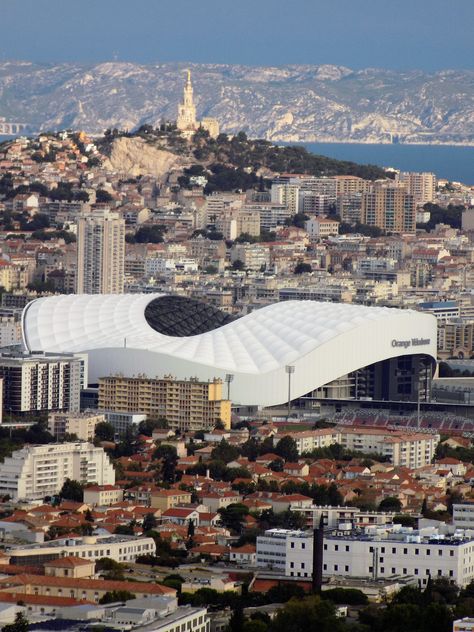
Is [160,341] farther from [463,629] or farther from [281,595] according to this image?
[463,629]

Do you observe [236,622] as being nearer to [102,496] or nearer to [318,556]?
[318,556]

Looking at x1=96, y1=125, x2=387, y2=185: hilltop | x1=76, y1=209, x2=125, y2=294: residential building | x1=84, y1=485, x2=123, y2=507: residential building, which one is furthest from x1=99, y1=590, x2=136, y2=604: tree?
x1=96, y1=125, x2=387, y2=185: hilltop

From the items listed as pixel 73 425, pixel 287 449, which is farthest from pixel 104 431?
pixel 287 449

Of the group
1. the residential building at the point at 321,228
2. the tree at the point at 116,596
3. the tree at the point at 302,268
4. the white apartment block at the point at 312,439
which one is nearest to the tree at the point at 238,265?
the tree at the point at 302,268

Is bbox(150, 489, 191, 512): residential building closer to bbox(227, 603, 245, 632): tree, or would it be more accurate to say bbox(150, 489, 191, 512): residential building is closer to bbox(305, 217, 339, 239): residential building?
Result: bbox(227, 603, 245, 632): tree

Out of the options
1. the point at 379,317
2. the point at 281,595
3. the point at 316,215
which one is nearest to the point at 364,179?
the point at 316,215

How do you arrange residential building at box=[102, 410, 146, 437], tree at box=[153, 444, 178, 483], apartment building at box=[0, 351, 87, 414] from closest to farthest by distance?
1. tree at box=[153, 444, 178, 483]
2. residential building at box=[102, 410, 146, 437]
3. apartment building at box=[0, 351, 87, 414]
